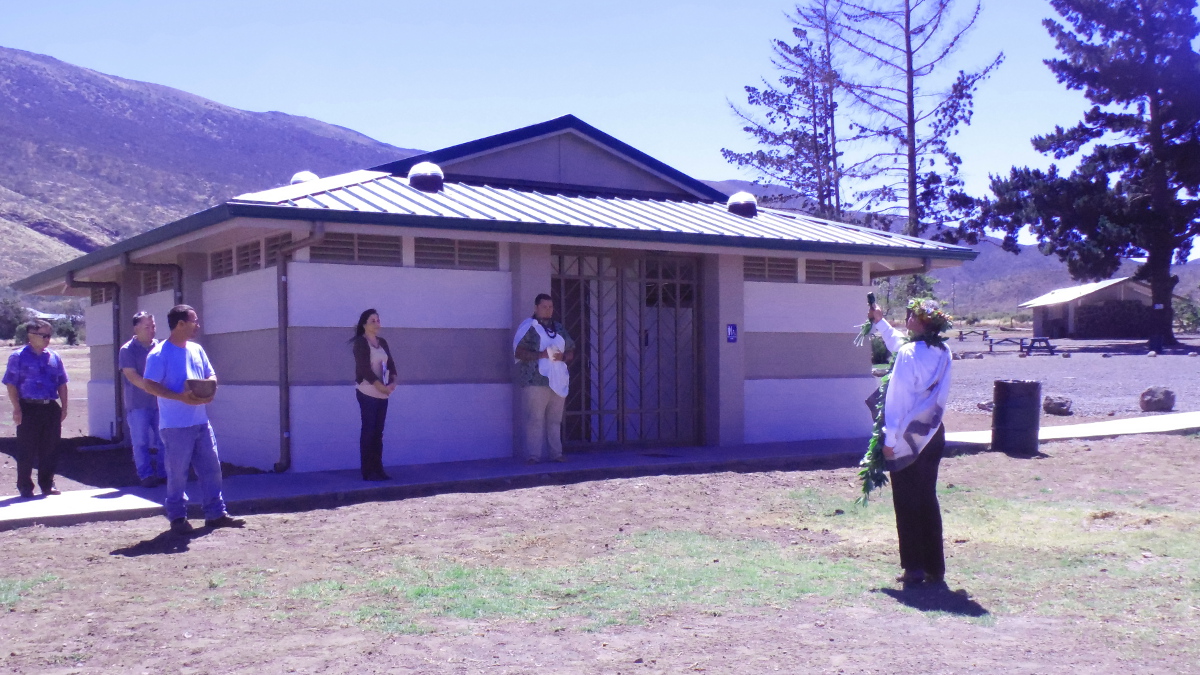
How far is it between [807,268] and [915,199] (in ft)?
90.0

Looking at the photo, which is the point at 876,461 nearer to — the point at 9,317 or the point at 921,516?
the point at 921,516

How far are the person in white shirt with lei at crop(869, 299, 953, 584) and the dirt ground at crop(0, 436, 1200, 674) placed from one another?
245mm

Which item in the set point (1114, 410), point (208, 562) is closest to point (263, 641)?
point (208, 562)

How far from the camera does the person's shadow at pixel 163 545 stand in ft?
25.5

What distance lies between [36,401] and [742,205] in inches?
359

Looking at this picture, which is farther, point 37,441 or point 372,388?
point 372,388

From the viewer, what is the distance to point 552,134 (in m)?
14.9

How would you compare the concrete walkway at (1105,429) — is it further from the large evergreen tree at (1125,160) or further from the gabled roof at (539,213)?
the large evergreen tree at (1125,160)

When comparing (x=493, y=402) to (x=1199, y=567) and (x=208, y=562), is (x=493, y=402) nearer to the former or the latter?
(x=208, y=562)

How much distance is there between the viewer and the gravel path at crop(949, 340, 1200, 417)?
21.3m

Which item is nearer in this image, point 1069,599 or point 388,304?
point 1069,599

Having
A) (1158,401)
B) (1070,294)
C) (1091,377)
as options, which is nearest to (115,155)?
(1070,294)

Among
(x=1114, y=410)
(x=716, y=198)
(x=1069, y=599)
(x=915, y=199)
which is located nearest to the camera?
(x=1069, y=599)

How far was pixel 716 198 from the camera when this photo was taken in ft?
54.2
